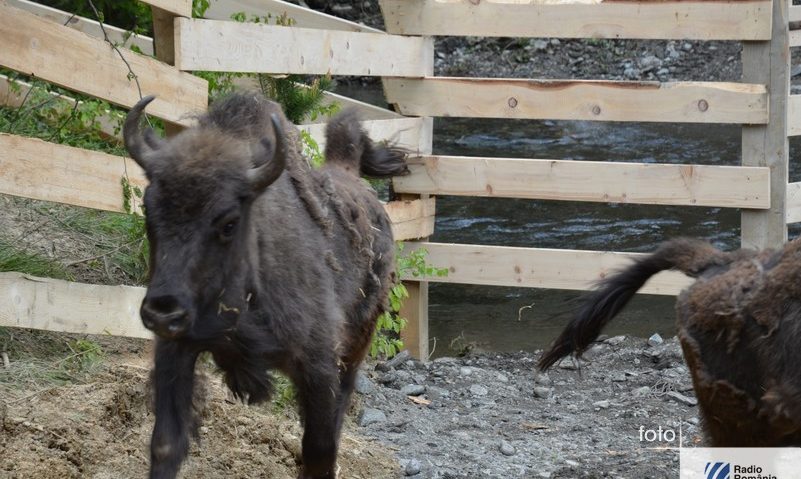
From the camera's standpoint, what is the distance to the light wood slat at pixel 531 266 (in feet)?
27.0

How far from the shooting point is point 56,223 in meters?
7.44

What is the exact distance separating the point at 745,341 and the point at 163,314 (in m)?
2.36

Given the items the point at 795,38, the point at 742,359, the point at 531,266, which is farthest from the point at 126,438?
the point at 795,38

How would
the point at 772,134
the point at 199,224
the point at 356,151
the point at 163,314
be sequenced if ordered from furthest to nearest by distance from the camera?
the point at 772,134, the point at 356,151, the point at 199,224, the point at 163,314

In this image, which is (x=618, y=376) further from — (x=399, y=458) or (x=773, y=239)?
(x=399, y=458)

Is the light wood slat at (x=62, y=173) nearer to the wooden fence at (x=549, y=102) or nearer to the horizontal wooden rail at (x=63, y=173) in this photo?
the horizontal wooden rail at (x=63, y=173)

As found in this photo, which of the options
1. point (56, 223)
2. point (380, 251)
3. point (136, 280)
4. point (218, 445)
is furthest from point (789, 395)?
point (56, 223)

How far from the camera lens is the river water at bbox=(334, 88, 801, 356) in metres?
10.3

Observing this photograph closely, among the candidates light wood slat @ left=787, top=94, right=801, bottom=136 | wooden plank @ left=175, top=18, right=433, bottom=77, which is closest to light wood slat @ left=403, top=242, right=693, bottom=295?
light wood slat @ left=787, top=94, right=801, bottom=136

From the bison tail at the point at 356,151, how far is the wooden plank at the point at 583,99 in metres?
1.54

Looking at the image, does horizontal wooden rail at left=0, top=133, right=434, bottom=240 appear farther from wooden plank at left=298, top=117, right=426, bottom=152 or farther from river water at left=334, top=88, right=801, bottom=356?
river water at left=334, top=88, right=801, bottom=356

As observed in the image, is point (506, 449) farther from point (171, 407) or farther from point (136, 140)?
point (136, 140)

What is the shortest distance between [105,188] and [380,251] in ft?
4.82

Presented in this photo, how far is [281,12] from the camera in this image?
8.25 metres
